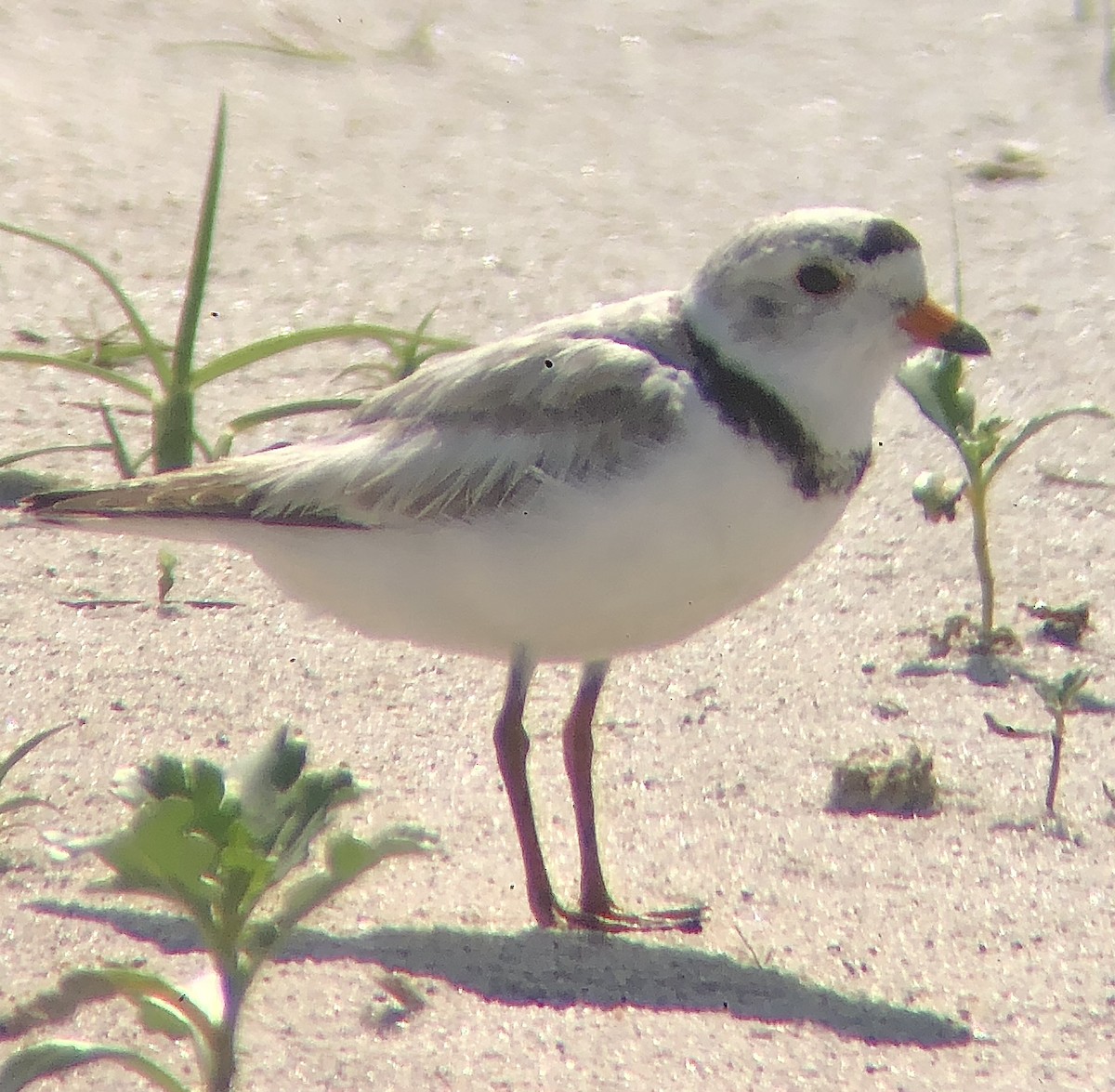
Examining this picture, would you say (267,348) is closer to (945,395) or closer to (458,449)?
(458,449)

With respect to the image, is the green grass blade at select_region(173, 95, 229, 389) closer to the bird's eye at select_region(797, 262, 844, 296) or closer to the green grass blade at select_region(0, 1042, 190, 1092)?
the bird's eye at select_region(797, 262, 844, 296)

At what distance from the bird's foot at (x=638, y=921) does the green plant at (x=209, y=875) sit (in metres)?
0.84

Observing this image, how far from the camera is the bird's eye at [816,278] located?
11.9 ft

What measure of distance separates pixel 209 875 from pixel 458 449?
120cm

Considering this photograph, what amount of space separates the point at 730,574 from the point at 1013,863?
813 mm

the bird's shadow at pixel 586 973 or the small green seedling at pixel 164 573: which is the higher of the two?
the small green seedling at pixel 164 573

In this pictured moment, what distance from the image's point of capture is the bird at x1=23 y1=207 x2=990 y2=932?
342cm

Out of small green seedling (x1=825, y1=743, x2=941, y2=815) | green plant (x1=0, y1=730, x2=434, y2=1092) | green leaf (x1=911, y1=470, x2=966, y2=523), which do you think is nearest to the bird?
small green seedling (x1=825, y1=743, x2=941, y2=815)

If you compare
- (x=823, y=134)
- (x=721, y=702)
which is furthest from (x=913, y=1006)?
(x=823, y=134)

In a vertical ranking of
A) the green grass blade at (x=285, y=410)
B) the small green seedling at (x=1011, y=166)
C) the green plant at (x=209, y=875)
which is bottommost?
the green plant at (x=209, y=875)

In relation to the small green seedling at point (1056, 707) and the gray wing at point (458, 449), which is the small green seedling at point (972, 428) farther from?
the gray wing at point (458, 449)

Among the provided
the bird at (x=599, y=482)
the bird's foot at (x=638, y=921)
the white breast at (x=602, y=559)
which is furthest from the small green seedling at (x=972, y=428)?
the bird's foot at (x=638, y=921)

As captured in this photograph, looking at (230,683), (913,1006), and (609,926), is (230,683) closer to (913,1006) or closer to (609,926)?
(609,926)

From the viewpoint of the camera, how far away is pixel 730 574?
3457 millimetres
